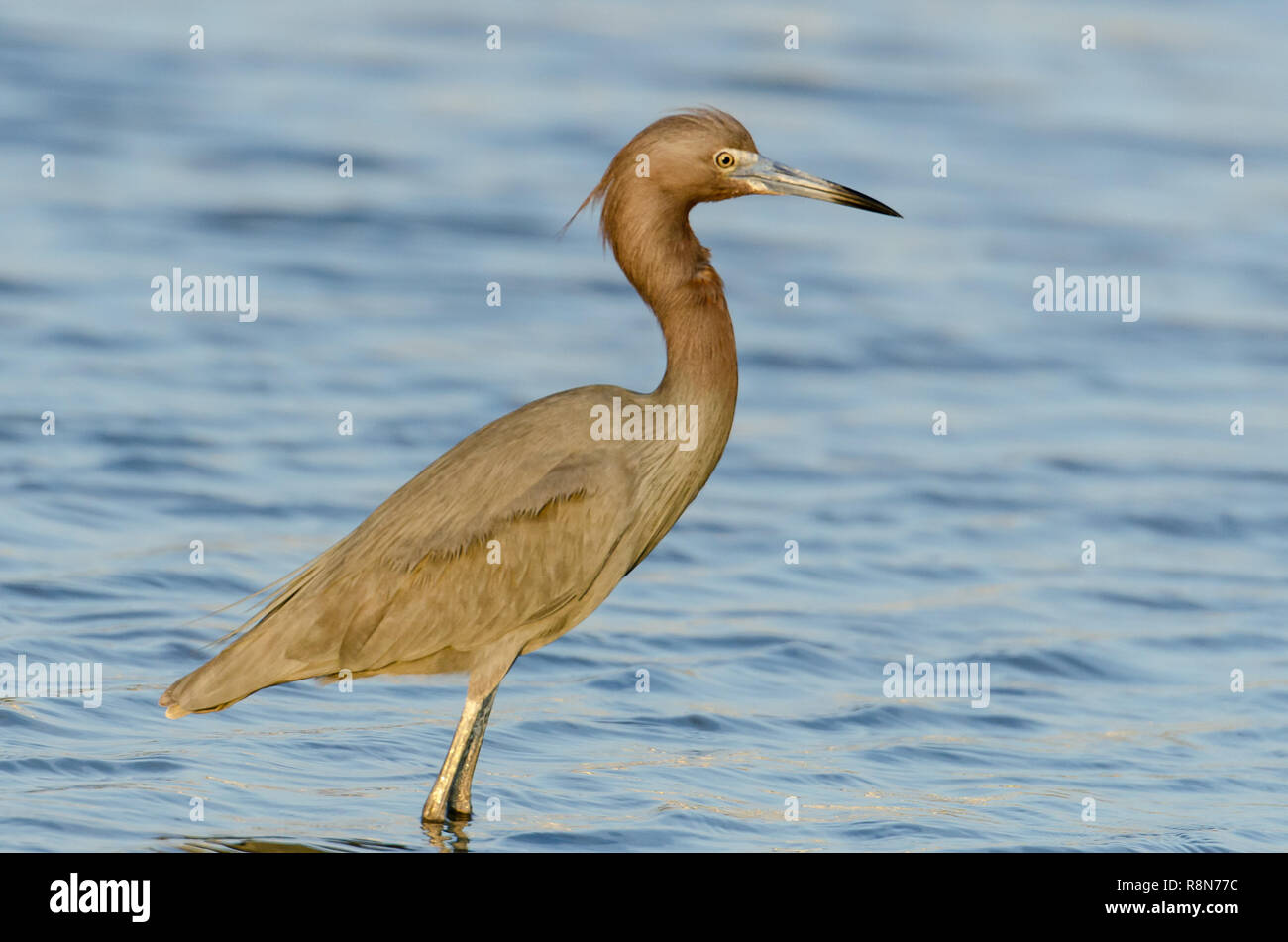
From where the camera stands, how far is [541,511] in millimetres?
8445

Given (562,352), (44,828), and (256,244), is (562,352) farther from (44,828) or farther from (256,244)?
(44,828)

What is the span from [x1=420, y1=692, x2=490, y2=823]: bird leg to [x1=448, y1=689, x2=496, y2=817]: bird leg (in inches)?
0.8

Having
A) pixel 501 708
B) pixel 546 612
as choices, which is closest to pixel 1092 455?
pixel 501 708

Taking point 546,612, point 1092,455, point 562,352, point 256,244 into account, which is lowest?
point 546,612

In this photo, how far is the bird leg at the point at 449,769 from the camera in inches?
328

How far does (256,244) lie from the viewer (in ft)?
60.1

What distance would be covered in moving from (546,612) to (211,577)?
3.60 m
